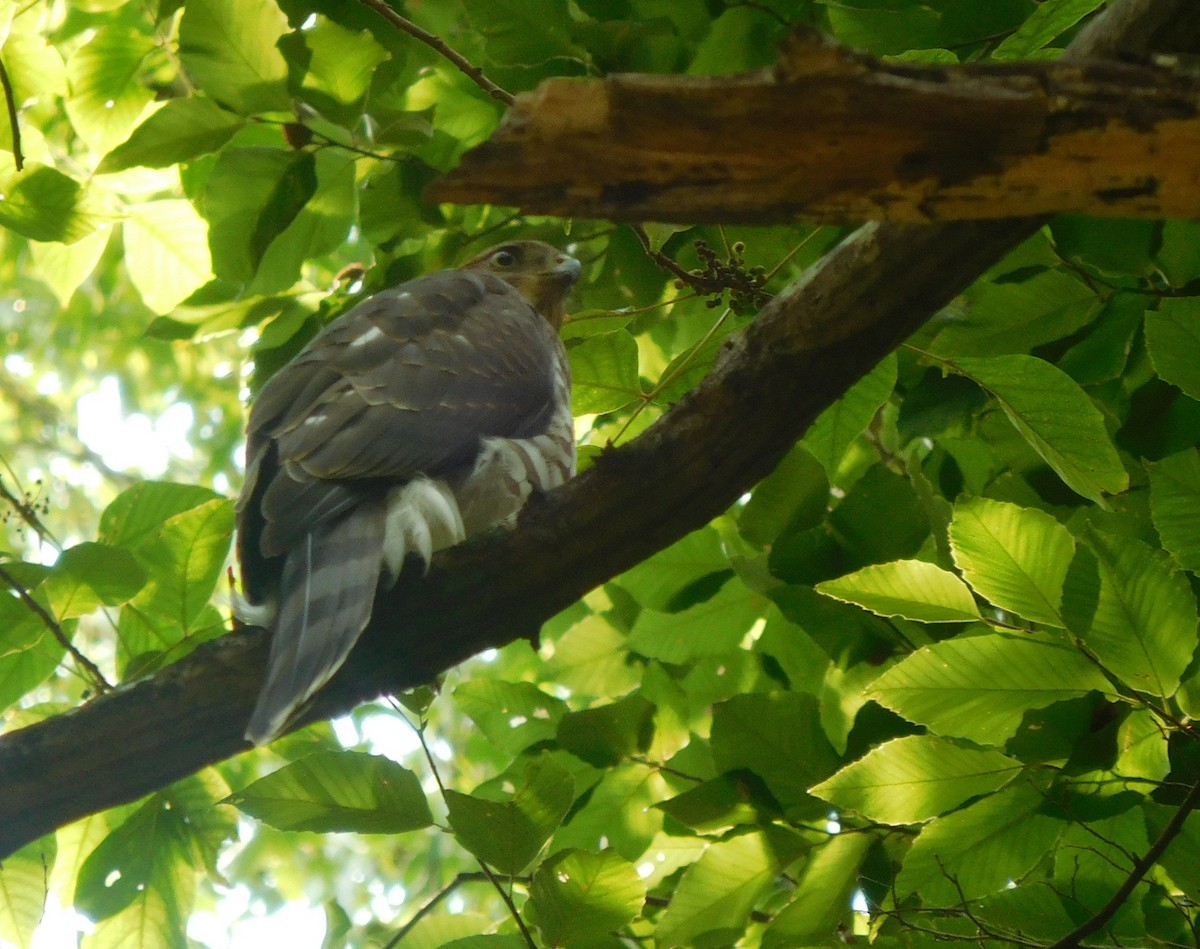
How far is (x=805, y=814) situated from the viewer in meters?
2.56

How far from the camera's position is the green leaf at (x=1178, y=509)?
218 centimetres

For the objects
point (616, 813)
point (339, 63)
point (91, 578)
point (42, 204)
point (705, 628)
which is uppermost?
point (339, 63)

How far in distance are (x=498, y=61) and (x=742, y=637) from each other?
5.21ft

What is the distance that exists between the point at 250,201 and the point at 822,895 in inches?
Result: 84.6

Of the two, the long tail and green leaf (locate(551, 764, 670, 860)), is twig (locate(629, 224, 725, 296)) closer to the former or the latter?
the long tail

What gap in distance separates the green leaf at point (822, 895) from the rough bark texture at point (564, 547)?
2.49 feet

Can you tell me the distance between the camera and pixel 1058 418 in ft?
7.71

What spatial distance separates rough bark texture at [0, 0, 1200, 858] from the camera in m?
1.98

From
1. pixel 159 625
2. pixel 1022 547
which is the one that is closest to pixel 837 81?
pixel 1022 547

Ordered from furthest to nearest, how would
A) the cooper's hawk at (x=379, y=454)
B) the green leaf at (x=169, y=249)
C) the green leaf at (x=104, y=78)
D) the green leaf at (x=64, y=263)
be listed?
the green leaf at (x=169, y=249), the green leaf at (x=64, y=263), the green leaf at (x=104, y=78), the cooper's hawk at (x=379, y=454)

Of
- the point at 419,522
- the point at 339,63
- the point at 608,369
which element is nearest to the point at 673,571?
the point at 608,369

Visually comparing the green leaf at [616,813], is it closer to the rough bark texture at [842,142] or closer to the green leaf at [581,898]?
the green leaf at [581,898]

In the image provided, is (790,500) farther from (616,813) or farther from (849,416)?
(616,813)

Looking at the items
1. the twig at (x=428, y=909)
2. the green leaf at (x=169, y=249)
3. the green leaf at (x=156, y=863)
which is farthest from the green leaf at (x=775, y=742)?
the green leaf at (x=169, y=249)
